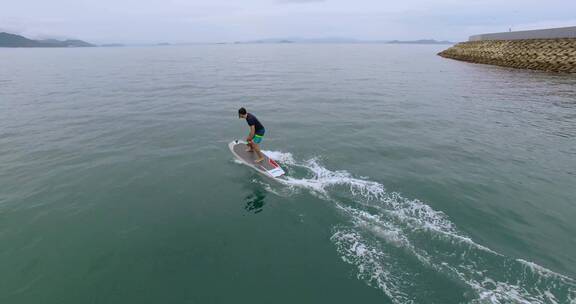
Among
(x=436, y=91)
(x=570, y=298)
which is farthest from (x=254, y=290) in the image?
(x=436, y=91)

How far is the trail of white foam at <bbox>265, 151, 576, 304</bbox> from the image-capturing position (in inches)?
318

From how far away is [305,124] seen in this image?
2323cm

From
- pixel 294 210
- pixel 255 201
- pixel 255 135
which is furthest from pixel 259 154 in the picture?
pixel 294 210

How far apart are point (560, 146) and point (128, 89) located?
4313 cm

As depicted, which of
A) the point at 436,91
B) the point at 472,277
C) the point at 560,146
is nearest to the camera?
the point at 472,277

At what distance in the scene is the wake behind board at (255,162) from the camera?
570 inches

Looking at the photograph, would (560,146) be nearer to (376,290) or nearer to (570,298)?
(570,298)

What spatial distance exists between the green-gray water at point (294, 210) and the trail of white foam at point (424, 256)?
46 millimetres

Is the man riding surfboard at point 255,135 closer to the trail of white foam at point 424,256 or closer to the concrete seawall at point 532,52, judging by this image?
the trail of white foam at point 424,256

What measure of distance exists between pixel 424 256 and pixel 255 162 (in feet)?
29.5

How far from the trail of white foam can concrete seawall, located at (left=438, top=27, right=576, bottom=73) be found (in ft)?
181

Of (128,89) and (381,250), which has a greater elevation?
(128,89)

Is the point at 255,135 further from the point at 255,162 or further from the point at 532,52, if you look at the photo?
the point at 532,52

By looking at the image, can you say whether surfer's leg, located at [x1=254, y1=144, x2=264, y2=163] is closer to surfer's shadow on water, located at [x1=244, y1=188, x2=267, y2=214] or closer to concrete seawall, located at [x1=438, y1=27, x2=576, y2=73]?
surfer's shadow on water, located at [x1=244, y1=188, x2=267, y2=214]
